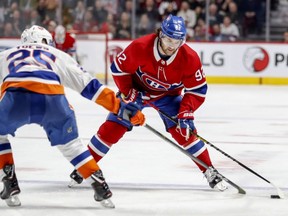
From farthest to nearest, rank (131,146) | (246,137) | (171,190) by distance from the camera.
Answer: (246,137) → (131,146) → (171,190)

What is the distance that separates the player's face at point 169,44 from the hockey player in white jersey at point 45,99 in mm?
578

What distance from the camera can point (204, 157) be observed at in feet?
15.0

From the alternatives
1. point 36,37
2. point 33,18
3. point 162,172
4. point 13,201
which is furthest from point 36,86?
point 33,18

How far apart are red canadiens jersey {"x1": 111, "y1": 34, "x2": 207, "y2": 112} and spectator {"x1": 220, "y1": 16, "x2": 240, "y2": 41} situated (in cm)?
792

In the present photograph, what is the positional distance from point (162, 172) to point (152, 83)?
0.66 m

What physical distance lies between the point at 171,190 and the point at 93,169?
0.73 m

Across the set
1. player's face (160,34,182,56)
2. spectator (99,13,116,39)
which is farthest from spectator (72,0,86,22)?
player's face (160,34,182,56)

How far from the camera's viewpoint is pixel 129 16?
41.5 ft

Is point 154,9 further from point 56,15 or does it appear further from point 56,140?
point 56,140

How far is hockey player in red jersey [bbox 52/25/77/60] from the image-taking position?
37.4 feet

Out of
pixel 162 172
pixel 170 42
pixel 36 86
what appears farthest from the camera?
pixel 162 172

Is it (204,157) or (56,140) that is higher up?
(56,140)

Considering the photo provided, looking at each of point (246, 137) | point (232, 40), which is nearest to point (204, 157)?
point (246, 137)

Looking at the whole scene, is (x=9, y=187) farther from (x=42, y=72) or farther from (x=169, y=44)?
(x=169, y=44)
